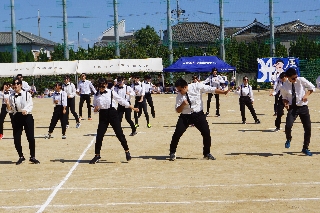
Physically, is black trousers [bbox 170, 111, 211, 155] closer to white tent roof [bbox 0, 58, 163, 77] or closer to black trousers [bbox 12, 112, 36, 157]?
black trousers [bbox 12, 112, 36, 157]

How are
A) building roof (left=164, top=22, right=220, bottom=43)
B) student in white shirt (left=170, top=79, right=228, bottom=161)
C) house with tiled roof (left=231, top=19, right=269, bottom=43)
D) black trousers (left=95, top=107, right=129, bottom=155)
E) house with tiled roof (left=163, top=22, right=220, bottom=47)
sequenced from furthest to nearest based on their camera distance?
building roof (left=164, top=22, right=220, bottom=43) < house with tiled roof (left=163, top=22, right=220, bottom=47) < house with tiled roof (left=231, top=19, right=269, bottom=43) < black trousers (left=95, top=107, right=129, bottom=155) < student in white shirt (left=170, top=79, right=228, bottom=161)

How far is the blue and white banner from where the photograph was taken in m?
48.2

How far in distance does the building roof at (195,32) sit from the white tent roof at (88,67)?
3734cm

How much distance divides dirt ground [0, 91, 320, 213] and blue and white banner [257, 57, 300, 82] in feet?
97.7

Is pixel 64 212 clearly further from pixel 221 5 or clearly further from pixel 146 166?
pixel 221 5

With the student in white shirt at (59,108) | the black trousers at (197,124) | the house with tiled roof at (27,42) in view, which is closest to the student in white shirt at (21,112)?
the black trousers at (197,124)

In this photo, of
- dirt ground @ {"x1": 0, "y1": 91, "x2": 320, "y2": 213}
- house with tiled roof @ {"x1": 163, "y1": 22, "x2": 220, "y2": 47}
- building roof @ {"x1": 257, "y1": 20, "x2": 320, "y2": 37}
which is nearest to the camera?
dirt ground @ {"x1": 0, "y1": 91, "x2": 320, "y2": 213}

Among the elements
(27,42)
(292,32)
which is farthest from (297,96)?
(27,42)

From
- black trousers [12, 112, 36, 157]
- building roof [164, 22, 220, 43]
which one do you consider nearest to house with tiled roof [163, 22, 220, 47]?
building roof [164, 22, 220, 43]

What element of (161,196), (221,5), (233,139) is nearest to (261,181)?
(161,196)

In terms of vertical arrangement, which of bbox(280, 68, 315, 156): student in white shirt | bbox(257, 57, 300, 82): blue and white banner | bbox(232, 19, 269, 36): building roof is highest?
bbox(232, 19, 269, 36): building roof

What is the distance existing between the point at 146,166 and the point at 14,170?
8.89 feet

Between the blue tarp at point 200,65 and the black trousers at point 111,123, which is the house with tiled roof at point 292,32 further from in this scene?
the black trousers at point 111,123

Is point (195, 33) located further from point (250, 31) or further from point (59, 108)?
point (59, 108)
